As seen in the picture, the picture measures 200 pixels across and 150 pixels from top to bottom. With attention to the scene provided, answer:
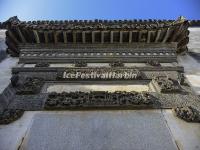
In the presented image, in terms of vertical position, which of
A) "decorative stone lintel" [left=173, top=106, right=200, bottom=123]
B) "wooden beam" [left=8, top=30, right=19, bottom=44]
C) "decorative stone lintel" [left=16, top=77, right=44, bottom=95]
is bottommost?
"decorative stone lintel" [left=173, top=106, right=200, bottom=123]

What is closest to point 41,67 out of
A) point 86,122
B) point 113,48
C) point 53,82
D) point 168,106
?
point 53,82

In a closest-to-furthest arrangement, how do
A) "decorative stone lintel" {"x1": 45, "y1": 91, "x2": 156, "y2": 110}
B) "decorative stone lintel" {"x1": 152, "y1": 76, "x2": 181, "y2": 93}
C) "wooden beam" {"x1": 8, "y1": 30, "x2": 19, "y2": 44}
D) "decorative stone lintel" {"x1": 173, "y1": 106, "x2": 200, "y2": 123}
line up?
"decorative stone lintel" {"x1": 173, "y1": 106, "x2": 200, "y2": 123} → "decorative stone lintel" {"x1": 45, "y1": 91, "x2": 156, "y2": 110} → "decorative stone lintel" {"x1": 152, "y1": 76, "x2": 181, "y2": 93} → "wooden beam" {"x1": 8, "y1": 30, "x2": 19, "y2": 44}

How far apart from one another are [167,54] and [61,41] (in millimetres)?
2455

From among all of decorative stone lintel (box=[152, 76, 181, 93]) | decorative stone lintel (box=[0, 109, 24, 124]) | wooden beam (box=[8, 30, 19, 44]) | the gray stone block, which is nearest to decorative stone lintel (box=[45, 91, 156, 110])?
the gray stone block

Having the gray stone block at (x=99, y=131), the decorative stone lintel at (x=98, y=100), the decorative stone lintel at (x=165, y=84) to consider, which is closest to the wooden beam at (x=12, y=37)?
the decorative stone lintel at (x=98, y=100)

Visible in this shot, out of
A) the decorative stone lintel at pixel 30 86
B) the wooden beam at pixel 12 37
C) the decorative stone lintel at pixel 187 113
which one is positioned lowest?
the decorative stone lintel at pixel 187 113

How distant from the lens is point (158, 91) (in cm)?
631

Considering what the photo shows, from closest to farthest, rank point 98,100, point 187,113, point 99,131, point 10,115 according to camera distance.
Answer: point 99,131 < point 10,115 < point 187,113 < point 98,100

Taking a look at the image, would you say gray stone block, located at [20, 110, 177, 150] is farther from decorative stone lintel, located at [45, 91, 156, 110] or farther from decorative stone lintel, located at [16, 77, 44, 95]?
decorative stone lintel, located at [16, 77, 44, 95]

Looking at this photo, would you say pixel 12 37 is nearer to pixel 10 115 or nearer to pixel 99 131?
pixel 10 115

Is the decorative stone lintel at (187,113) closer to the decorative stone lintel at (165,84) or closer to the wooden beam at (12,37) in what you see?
the decorative stone lintel at (165,84)

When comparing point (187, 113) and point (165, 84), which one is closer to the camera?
point (187, 113)

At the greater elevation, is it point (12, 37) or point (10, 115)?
point (12, 37)

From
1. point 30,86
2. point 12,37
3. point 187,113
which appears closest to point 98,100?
point 30,86
